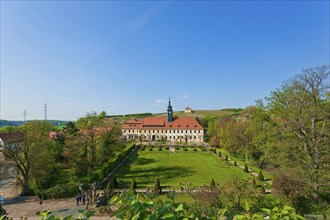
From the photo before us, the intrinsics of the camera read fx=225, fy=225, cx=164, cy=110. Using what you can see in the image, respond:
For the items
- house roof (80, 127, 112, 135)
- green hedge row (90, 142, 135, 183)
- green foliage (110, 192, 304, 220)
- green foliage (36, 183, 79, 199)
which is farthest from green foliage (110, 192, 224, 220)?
house roof (80, 127, 112, 135)

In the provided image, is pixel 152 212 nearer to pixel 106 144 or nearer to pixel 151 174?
pixel 151 174

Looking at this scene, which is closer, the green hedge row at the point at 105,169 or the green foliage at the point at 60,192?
the green foliage at the point at 60,192

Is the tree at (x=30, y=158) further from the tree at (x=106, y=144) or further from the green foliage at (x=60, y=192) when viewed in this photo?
the tree at (x=106, y=144)

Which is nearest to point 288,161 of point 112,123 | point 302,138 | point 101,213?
point 302,138

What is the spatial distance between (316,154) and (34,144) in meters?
29.0

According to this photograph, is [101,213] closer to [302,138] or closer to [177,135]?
[302,138]

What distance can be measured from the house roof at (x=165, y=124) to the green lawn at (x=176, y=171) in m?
34.0

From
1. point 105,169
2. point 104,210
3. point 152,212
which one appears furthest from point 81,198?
point 152,212

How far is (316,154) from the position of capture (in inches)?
773

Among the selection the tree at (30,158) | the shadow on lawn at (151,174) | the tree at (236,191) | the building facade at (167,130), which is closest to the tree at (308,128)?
the tree at (236,191)

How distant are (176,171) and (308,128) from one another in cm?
1964

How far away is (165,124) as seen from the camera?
80750 millimetres

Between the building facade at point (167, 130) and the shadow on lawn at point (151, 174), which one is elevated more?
the building facade at point (167, 130)

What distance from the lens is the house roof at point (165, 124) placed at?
78.8m
